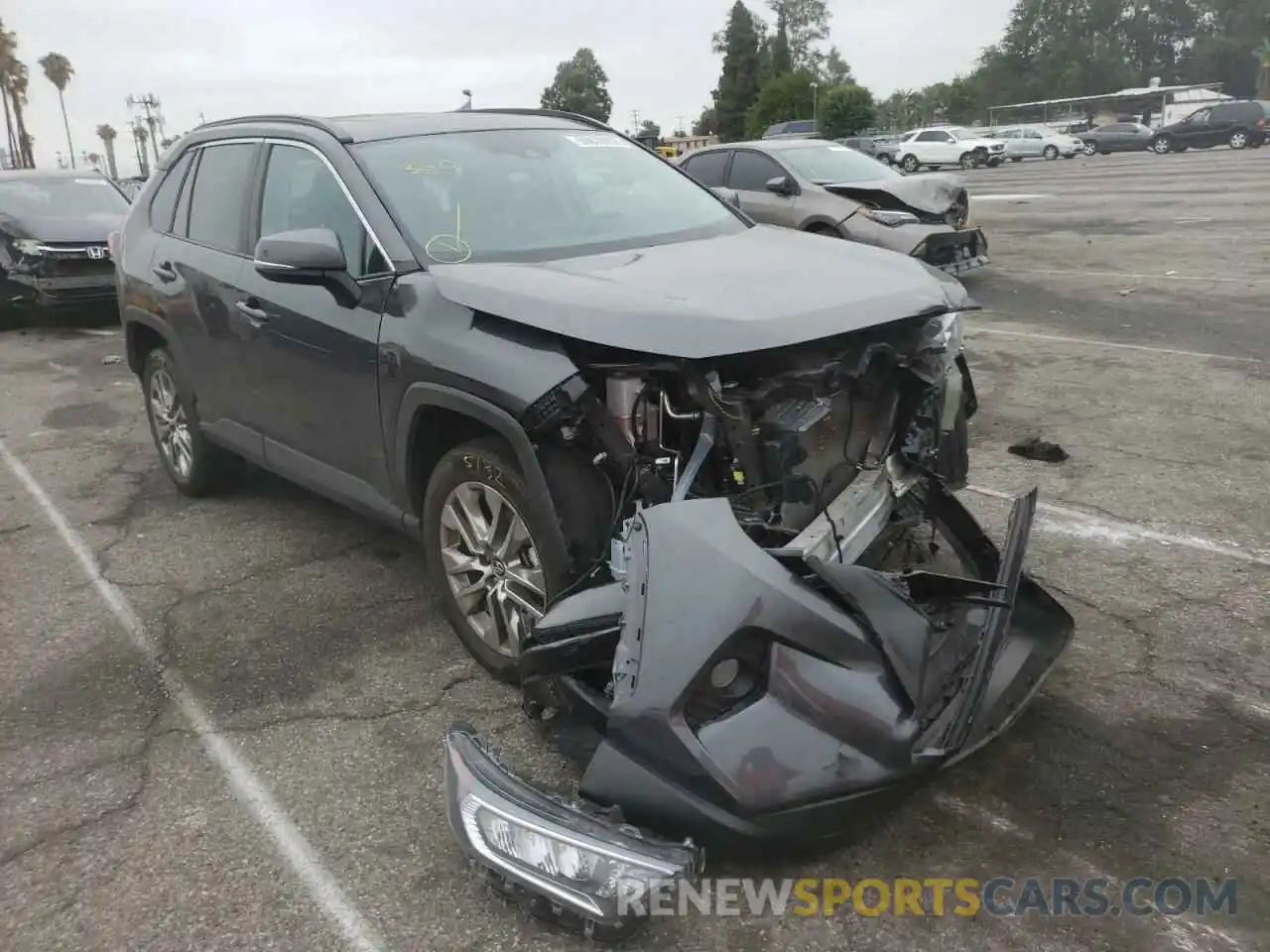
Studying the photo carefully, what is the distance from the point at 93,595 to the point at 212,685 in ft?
4.00

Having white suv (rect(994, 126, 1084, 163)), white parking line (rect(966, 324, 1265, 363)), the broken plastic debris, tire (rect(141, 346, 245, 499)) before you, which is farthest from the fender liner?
white suv (rect(994, 126, 1084, 163))

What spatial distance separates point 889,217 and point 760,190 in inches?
61.8

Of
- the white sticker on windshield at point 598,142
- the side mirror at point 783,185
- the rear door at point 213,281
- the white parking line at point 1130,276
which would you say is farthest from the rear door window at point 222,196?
the white parking line at point 1130,276

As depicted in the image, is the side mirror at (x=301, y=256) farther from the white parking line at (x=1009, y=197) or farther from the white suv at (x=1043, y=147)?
the white suv at (x=1043, y=147)

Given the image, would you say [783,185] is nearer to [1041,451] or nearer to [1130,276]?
[1130,276]

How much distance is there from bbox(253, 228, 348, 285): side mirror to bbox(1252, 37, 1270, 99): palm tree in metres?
89.2

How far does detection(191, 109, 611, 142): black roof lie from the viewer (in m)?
4.11

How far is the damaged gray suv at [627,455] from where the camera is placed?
2.35m

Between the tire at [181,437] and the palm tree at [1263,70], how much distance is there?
8844 cm

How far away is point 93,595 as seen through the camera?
4.50m

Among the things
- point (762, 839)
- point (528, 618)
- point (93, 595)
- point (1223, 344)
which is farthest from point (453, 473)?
point (1223, 344)

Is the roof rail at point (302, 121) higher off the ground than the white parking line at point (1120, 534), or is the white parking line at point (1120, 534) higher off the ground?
the roof rail at point (302, 121)

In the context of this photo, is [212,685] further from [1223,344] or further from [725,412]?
[1223,344]

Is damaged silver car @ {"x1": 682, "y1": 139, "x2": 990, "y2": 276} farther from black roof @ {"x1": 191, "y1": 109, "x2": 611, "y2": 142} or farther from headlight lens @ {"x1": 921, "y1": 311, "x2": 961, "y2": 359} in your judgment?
headlight lens @ {"x1": 921, "y1": 311, "x2": 961, "y2": 359}
